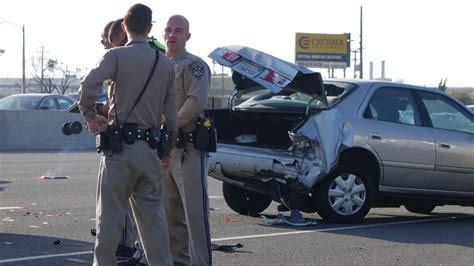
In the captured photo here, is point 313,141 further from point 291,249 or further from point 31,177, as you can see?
point 31,177

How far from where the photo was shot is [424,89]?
11.1m

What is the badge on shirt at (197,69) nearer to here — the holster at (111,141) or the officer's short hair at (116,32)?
the officer's short hair at (116,32)

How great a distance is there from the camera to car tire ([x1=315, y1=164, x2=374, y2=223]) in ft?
33.0

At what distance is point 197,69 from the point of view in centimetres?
682

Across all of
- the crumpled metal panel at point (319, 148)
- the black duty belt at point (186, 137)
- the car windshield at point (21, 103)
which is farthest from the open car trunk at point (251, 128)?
the car windshield at point (21, 103)

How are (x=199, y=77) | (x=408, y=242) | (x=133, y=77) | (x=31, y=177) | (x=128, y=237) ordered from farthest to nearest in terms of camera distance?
(x=31, y=177) < (x=408, y=242) < (x=128, y=237) < (x=199, y=77) < (x=133, y=77)

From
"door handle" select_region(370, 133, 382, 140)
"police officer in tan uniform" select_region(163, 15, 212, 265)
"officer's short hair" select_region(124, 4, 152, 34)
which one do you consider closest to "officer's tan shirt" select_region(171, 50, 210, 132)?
"police officer in tan uniform" select_region(163, 15, 212, 265)

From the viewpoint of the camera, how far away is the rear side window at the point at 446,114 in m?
11.0

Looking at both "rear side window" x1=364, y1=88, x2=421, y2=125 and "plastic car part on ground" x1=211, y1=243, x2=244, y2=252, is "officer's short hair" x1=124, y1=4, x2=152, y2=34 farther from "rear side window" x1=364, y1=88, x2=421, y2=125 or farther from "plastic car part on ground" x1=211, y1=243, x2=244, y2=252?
"rear side window" x1=364, y1=88, x2=421, y2=125

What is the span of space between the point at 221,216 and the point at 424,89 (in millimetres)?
2838

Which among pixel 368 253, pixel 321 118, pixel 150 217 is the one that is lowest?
pixel 368 253

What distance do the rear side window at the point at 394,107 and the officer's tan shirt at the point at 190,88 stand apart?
4082mm

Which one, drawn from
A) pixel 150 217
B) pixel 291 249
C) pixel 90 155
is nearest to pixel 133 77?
pixel 150 217

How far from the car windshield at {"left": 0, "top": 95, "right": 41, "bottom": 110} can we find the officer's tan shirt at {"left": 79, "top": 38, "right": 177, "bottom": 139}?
21.4 metres
